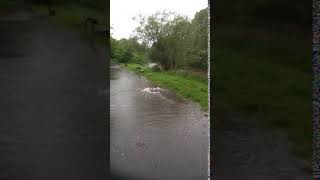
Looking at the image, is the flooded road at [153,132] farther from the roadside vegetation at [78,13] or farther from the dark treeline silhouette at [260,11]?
the dark treeline silhouette at [260,11]

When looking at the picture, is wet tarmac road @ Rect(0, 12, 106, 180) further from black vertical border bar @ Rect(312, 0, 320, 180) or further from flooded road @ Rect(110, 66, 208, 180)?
black vertical border bar @ Rect(312, 0, 320, 180)

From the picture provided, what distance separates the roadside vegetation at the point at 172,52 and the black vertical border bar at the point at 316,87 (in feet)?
3.11

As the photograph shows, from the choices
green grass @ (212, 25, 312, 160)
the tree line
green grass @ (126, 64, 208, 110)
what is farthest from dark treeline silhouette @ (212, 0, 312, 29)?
green grass @ (126, 64, 208, 110)

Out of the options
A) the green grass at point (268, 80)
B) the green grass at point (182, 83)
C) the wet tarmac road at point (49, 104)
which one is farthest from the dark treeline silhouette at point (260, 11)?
the wet tarmac road at point (49, 104)

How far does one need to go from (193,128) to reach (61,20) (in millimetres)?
1559

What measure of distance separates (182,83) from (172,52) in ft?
1.05

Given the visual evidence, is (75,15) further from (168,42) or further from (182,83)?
(182,83)

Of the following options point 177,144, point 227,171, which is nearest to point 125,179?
point 177,144

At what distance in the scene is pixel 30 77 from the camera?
3.40m

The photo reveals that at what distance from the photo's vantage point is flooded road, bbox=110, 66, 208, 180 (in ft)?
11.4

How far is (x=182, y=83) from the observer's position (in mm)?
3578

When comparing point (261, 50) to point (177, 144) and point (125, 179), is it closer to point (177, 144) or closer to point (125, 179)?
point (177, 144)

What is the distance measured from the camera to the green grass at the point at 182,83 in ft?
11.6

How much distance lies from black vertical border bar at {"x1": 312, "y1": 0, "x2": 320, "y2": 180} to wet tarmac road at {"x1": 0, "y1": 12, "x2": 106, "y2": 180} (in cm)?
185
